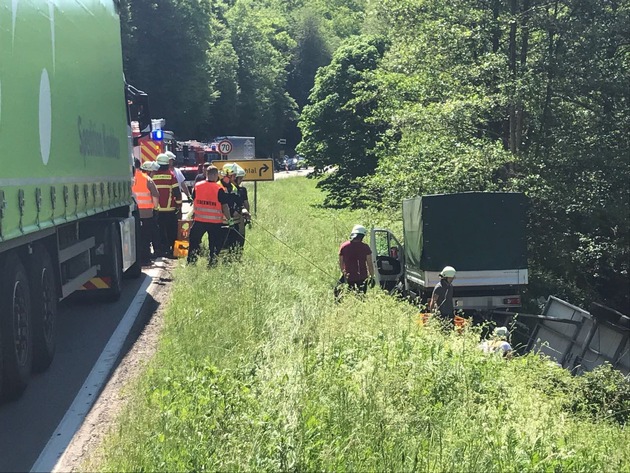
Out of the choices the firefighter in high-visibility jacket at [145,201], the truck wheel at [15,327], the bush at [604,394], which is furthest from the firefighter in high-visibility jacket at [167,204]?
the truck wheel at [15,327]

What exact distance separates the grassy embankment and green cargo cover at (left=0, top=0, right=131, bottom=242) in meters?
1.66

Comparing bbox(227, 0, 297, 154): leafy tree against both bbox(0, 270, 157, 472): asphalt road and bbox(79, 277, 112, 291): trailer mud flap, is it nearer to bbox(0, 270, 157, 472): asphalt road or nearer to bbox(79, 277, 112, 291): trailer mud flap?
bbox(79, 277, 112, 291): trailer mud flap

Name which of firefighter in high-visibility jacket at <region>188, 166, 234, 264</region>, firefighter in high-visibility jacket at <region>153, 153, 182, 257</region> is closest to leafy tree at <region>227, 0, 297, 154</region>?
firefighter in high-visibility jacket at <region>153, 153, 182, 257</region>

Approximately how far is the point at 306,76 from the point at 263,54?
16307mm

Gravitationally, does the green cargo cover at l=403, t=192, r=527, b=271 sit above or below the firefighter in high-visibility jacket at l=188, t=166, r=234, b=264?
below

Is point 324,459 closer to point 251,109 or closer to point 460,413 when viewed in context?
point 460,413

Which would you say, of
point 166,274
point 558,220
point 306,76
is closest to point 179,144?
point 558,220

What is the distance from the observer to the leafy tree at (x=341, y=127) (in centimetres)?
4819

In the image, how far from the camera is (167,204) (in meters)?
16.8

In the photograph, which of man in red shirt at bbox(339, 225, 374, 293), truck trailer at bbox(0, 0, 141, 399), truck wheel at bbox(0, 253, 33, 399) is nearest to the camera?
truck trailer at bbox(0, 0, 141, 399)

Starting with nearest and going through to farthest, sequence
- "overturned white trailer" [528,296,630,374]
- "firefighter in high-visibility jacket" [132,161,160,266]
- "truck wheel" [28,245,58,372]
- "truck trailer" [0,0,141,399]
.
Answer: "truck trailer" [0,0,141,399], "truck wheel" [28,245,58,372], "overturned white trailer" [528,296,630,374], "firefighter in high-visibility jacket" [132,161,160,266]

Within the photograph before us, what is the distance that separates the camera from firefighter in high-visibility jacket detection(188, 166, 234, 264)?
1413 centimetres

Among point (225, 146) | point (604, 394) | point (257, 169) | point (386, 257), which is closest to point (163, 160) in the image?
point (386, 257)

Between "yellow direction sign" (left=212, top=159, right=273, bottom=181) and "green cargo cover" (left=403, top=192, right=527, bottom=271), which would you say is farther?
"yellow direction sign" (left=212, top=159, right=273, bottom=181)
